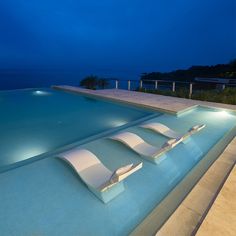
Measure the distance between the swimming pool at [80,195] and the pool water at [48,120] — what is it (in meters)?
0.56

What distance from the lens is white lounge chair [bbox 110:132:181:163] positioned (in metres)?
2.49

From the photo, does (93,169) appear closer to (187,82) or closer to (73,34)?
(187,82)

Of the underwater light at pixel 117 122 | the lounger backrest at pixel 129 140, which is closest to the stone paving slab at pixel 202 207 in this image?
the lounger backrest at pixel 129 140

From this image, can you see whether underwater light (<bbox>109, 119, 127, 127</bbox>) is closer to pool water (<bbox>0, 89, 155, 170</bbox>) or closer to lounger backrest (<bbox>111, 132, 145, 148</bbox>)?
pool water (<bbox>0, 89, 155, 170</bbox>)

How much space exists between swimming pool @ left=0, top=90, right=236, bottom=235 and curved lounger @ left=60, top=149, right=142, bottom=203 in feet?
0.24

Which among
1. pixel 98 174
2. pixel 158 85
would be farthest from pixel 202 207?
pixel 158 85

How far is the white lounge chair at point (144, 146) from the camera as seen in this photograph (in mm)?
2486

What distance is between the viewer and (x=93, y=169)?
6.97 feet

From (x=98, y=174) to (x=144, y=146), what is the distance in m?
0.94

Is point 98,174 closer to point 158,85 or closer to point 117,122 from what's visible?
point 117,122

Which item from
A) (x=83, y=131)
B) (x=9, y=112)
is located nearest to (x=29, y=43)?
(x=9, y=112)

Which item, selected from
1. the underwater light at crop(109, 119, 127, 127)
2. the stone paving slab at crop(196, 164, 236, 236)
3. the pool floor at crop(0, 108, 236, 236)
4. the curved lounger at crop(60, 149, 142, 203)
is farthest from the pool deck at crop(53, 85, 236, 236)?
the underwater light at crop(109, 119, 127, 127)

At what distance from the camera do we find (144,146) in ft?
9.06

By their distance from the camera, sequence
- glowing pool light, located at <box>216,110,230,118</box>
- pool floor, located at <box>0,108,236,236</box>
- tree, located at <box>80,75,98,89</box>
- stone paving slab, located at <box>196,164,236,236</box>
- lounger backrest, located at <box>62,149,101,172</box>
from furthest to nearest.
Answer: tree, located at <box>80,75,98,89</box> → glowing pool light, located at <box>216,110,230,118</box> → lounger backrest, located at <box>62,149,101,172</box> → pool floor, located at <box>0,108,236,236</box> → stone paving slab, located at <box>196,164,236,236</box>
